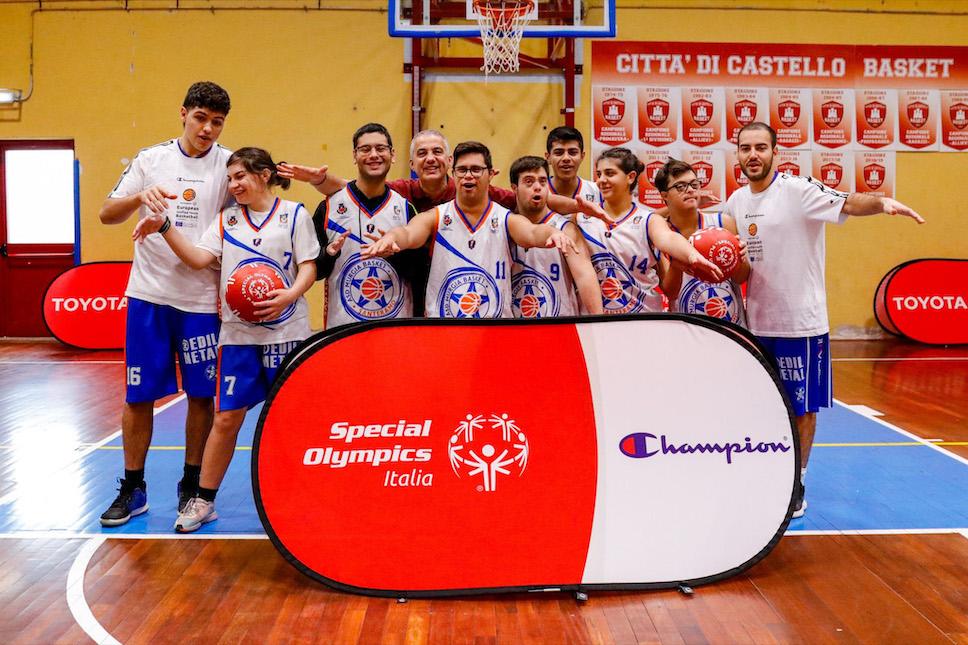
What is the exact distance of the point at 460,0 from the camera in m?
9.10

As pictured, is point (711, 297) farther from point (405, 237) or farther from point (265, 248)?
point (265, 248)

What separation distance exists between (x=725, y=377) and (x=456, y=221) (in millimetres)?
1472

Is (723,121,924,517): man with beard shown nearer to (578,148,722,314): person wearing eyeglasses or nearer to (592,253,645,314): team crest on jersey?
(578,148,722,314): person wearing eyeglasses

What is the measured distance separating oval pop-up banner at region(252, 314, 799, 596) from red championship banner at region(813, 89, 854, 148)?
927 cm

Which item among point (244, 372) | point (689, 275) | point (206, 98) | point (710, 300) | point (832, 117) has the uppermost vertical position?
point (832, 117)

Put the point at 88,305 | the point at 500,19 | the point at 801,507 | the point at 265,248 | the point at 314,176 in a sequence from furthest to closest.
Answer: the point at 88,305
the point at 500,19
the point at 801,507
the point at 314,176
the point at 265,248

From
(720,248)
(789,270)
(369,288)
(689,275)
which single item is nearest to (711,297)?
(689,275)

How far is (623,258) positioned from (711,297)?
0.61 m

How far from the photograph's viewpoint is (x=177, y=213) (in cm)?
402

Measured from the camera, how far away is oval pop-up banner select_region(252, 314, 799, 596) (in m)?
3.07

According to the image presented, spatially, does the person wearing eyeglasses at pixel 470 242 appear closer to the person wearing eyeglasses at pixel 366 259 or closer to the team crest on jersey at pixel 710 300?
the person wearing eyeglasses at pixel 366 259

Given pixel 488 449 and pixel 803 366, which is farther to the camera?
pixel 803 366

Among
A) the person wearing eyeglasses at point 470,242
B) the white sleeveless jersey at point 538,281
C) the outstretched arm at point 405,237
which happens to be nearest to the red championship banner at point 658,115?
the white sleeveless jersey at point 538,281

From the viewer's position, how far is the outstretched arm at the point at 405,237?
137 inches
